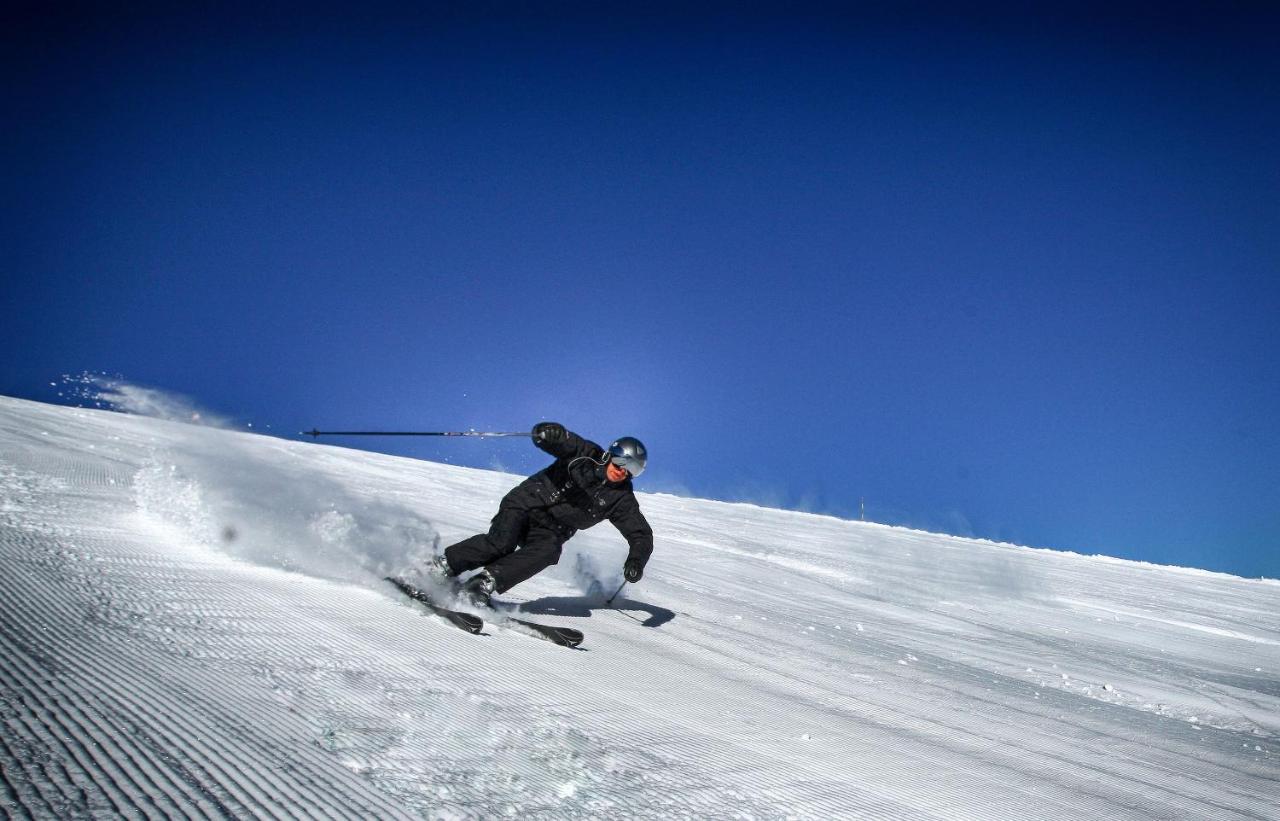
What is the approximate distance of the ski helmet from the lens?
6051 mm

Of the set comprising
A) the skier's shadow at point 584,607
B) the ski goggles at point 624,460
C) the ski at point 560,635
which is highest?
the ski goggles at point 624,460

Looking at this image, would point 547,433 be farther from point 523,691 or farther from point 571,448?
point 523,691

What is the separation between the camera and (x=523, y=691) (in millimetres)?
3123

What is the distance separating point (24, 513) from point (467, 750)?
5168 mm

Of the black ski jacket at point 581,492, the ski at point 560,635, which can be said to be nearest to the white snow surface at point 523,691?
the ski at point 560,635

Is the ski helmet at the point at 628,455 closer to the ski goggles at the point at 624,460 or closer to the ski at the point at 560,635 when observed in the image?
the ski goggles at the point at 624,460

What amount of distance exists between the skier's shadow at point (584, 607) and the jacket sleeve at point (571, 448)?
1339 mm

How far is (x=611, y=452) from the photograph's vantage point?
6066 mm

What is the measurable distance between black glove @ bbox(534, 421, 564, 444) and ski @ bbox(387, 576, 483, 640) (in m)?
1.61

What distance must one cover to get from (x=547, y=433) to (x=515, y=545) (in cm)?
100

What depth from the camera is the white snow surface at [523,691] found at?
1.91 metres

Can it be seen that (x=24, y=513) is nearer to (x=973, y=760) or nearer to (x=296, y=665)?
Result: (x=296, y=665)

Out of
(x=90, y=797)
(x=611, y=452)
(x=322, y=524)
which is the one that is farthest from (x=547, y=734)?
(x=322, y=524)

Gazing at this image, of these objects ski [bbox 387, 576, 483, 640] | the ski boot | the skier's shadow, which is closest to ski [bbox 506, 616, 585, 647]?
ski [bbox 387, 576, 483, 640]
